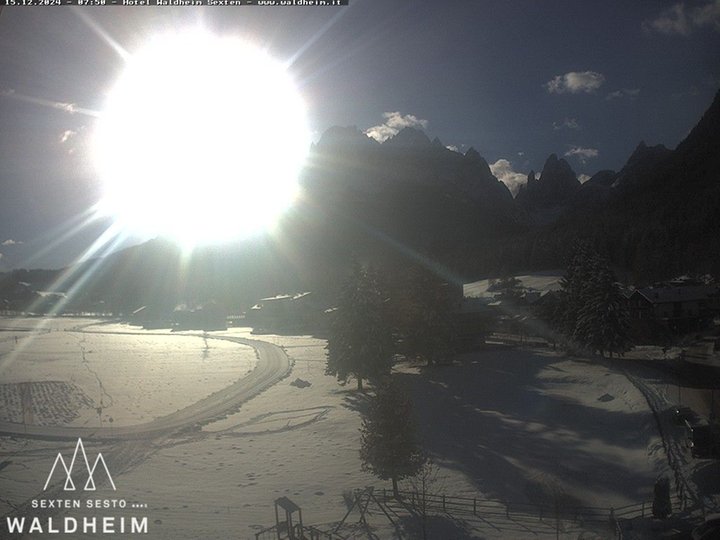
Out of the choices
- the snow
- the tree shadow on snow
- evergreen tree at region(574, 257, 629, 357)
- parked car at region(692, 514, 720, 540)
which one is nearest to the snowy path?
the tree shadow on snow

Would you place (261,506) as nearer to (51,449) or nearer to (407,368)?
(51,449)

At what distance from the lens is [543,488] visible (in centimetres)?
1856

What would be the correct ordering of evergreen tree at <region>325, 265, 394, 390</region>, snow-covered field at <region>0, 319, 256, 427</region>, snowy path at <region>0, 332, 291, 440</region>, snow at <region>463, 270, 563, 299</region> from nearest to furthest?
snowy path at <region>0, 332, 291, 440</region> < snow-covered field at <region>0, 319, 256, 427</region> < evergreen tree at <region>325, 265, 394, 390</region> < snow at <region>463, 270, 563, 299</region>

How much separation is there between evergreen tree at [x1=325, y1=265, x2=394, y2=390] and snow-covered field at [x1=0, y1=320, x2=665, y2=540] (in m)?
2.19

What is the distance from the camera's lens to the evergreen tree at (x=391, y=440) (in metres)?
18.0

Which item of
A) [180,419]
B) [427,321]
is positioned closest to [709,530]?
[180,419]

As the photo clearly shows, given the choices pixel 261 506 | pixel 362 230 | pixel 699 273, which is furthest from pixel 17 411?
pixel 362 230

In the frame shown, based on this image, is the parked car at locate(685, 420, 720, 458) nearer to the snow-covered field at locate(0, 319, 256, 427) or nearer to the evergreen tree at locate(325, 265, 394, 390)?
the evergreen tree at locate(325, 265, 394, 390)

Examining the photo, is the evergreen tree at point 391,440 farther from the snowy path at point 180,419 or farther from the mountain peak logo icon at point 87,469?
the snowy path at point 180,419

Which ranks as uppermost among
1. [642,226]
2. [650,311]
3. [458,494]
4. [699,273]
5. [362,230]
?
[362,230]

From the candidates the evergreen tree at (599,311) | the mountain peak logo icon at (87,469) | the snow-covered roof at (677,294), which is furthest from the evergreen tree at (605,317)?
the mountain peak logo icon at (87,469)

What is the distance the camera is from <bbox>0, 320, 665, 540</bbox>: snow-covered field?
703 inches

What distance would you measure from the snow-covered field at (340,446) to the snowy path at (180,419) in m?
1.10

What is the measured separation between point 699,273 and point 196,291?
389 feet
